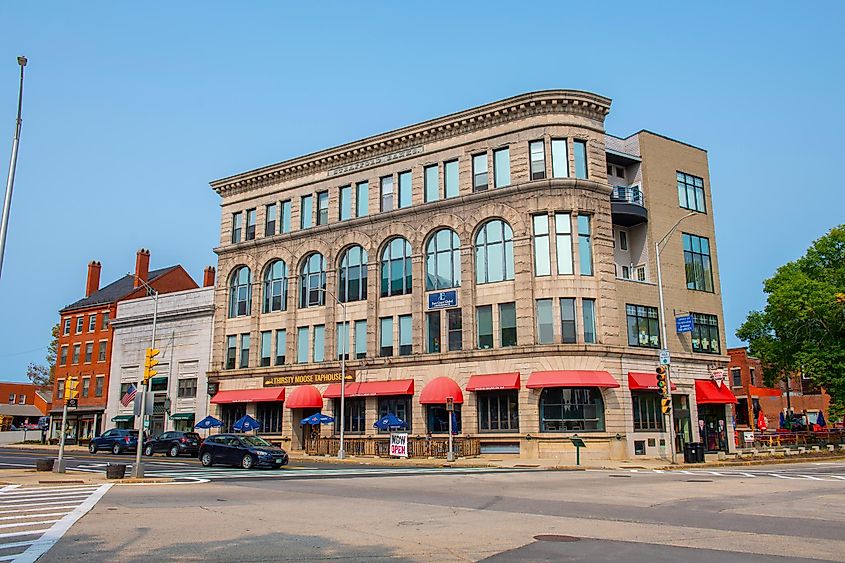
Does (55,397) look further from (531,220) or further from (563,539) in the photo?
(563,539)

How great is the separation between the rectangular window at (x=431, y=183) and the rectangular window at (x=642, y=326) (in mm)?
14474

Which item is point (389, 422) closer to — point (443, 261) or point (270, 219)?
point (443, 261)

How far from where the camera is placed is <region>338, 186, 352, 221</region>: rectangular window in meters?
53.2

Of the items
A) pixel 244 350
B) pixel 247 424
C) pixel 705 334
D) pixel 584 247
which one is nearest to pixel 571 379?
pixel 584 247

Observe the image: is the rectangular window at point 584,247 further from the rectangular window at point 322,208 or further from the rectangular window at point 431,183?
the rectangular window at point 322,208

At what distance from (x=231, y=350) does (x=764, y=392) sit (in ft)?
161

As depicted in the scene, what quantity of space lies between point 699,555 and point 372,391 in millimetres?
38119

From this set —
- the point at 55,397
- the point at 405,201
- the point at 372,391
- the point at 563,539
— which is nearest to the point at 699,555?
the point at 563,539

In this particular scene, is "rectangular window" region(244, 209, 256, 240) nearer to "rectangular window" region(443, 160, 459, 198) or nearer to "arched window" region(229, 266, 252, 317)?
"arched window" region(229, 266, 252, 317)

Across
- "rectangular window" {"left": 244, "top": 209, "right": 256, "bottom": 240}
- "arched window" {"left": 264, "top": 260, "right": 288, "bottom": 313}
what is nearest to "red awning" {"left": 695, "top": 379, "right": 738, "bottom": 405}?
"arched window" {"left": 264, "top": 260, "right": 288, "bottom": 313}

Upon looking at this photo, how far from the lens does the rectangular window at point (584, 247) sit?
141 ft

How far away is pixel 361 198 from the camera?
52.5 meters

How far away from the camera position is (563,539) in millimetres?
11422

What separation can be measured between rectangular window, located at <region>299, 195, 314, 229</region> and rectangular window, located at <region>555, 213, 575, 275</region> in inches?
792
